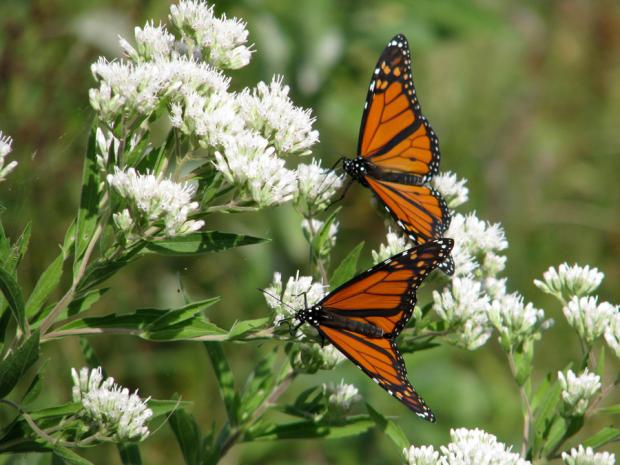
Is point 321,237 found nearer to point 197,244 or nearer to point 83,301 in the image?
point 197,244

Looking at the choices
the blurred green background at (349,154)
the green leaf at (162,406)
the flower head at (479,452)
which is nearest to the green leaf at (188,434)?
the green leaf at (162,406)

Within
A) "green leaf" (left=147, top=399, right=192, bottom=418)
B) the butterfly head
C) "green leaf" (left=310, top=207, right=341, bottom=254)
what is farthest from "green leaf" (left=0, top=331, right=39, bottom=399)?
the butterfly head

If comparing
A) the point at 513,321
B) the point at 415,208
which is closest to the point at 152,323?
the point at 415,208

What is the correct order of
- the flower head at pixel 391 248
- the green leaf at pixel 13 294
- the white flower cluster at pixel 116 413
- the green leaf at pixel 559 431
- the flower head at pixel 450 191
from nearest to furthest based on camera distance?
the green leaf at pixel 13 294, the white flower cluster at pixel 116 413, the green leaf at pixel 559 431, the flower head at pixel 391 248, the flower head at pixel 450 191

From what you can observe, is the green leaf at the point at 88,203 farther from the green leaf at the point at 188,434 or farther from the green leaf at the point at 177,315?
the green leaf at the point at 188,434

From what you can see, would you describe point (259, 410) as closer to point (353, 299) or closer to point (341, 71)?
point (353, 299)

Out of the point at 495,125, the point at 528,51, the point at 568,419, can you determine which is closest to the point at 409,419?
the point at 568,419
